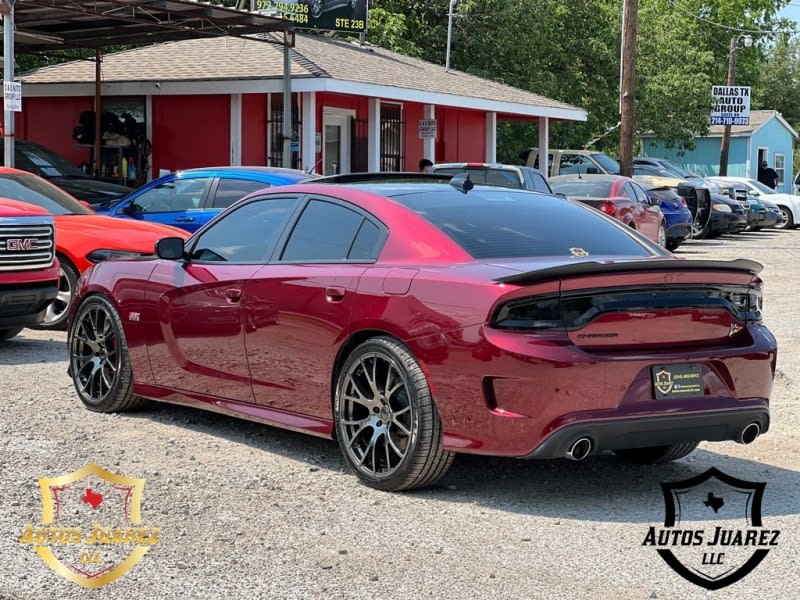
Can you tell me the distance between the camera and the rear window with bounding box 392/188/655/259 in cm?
661

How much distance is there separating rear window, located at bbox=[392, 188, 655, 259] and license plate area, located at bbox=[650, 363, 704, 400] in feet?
2.90

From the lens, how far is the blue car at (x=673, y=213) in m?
26.3

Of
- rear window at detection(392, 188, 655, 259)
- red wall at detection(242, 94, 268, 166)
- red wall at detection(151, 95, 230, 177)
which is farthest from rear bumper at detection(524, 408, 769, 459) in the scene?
red wall at detection(151, 95, 230, 177)

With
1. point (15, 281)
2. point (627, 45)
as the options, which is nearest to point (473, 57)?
point (627, 45)

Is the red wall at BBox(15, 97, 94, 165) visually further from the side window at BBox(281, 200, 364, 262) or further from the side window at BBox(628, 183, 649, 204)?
the side window at BBox(281, 200, 364, 262)

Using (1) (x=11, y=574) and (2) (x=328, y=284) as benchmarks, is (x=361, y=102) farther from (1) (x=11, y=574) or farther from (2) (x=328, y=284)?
(1) (x=11, y=574)

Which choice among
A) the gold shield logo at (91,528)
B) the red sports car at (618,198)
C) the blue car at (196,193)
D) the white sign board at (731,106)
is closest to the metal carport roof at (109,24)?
the blue car at (196,193)

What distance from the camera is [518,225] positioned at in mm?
6875

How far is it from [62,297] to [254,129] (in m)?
13.3

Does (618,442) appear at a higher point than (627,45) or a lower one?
lower

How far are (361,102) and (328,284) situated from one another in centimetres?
2153

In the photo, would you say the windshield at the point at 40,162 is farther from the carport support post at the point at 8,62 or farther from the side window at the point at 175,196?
the side window at the point at 175,196

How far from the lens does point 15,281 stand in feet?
35.7

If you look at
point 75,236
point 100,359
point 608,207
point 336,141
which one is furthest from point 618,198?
point 100,359
